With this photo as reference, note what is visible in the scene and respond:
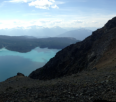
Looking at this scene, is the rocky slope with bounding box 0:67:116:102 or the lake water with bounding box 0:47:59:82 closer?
the rocky slope with bounding box 0:67:116:102

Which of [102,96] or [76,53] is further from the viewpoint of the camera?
[76,53]

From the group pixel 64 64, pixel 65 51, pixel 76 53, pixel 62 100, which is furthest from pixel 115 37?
pixel 62 100

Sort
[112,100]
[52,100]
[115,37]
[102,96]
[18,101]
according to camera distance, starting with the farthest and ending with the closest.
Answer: [115,37] < [18,101] < [52,100] < [102,96] < [112,100]

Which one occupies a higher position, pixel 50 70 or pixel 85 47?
pixel 85 47

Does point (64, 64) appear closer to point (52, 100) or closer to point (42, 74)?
point (42, 74)

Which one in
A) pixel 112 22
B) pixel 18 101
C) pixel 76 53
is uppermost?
pixel 112 22

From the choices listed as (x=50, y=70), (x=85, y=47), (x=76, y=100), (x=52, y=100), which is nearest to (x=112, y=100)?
(x=76, y=100)

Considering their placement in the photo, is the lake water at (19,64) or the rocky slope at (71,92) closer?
the rocky slope at (71,92)

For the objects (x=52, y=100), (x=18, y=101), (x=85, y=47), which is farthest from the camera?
(x=85, y=47)

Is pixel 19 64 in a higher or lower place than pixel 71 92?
higher

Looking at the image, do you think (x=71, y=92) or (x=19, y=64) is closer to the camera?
(x=71, y=92)
